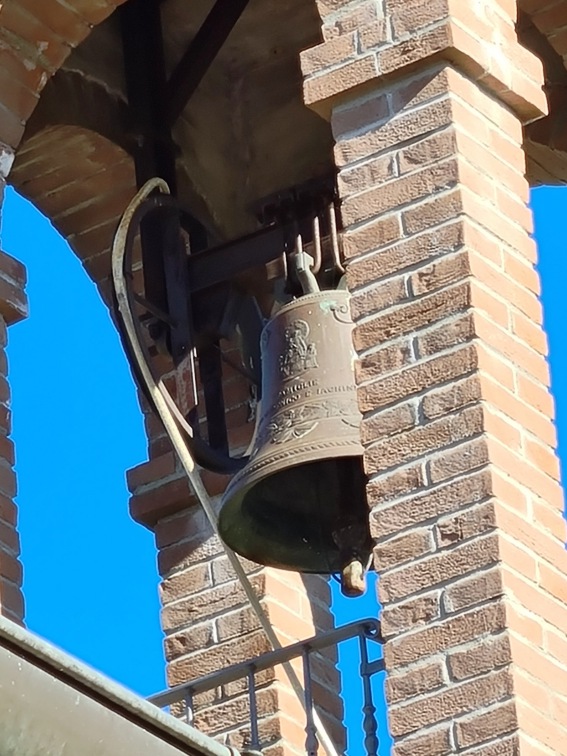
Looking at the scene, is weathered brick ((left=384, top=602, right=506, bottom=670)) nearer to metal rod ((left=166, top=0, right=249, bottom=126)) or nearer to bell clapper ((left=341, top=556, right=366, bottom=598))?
bell clapper ((left=341, top=556, right=366, bottom=598))

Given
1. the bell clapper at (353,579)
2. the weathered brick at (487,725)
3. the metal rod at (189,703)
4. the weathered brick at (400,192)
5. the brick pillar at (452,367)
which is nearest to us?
the weathered brick at (487,725)

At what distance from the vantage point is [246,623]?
23.0 feet

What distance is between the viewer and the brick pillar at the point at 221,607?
22.5 ft

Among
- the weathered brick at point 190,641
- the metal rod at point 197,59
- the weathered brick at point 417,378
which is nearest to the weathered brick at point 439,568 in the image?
the weathered brick at point 417,378

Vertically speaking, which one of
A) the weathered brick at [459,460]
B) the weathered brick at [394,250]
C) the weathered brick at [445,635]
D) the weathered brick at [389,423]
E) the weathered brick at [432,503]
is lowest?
the weathered brick at [445,635]

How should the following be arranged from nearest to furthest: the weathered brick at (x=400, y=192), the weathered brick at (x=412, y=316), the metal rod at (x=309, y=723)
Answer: the weathered brick at (x=412, y=316), the weathered brick at (x=400, y=192), the metal rod at (x=309, y=723)

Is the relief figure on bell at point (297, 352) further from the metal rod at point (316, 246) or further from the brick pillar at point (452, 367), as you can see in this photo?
the brick pillar at point (452, 367)

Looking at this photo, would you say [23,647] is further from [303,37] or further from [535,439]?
[303,37]

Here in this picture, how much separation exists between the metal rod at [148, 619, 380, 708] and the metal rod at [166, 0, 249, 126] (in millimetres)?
1526

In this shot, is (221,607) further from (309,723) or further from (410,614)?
(410,614)

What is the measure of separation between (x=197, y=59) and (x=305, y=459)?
1566mm

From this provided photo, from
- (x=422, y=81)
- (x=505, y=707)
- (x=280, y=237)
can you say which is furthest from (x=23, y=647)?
(x=280, y=237)

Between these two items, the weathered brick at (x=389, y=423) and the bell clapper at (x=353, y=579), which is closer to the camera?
the weathered brick at (x=389, y=423)

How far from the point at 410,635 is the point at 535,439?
1.62ft
